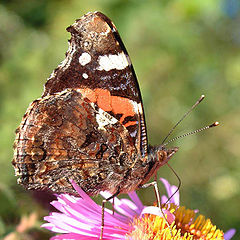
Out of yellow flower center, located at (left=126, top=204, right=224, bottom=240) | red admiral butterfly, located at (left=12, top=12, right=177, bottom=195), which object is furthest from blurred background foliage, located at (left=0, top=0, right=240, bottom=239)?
red admiral butterfly, located at (left=12, top=12, right=177, bottom=195)

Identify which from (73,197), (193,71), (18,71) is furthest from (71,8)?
(73,197)

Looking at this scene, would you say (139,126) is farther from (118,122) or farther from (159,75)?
(159,75)

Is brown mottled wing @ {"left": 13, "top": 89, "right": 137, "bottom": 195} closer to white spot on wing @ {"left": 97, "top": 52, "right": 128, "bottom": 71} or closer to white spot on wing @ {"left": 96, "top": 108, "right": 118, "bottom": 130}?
white spot on wing @ {"left": 96, "top": 108, "right": 118, "bottom": 130}

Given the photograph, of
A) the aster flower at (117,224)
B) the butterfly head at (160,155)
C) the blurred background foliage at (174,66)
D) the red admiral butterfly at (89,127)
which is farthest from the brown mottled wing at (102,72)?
the blurred background foliage at (174,66)

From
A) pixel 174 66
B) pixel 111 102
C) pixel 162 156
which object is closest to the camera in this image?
pixel 162 156

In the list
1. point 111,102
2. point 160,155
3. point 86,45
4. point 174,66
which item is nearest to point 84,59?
point 86,45

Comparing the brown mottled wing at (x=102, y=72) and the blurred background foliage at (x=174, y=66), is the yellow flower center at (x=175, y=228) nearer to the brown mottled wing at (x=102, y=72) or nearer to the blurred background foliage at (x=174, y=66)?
the brown mottled wing at (x=102, y=72)

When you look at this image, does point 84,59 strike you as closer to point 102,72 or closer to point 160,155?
point 102,72
